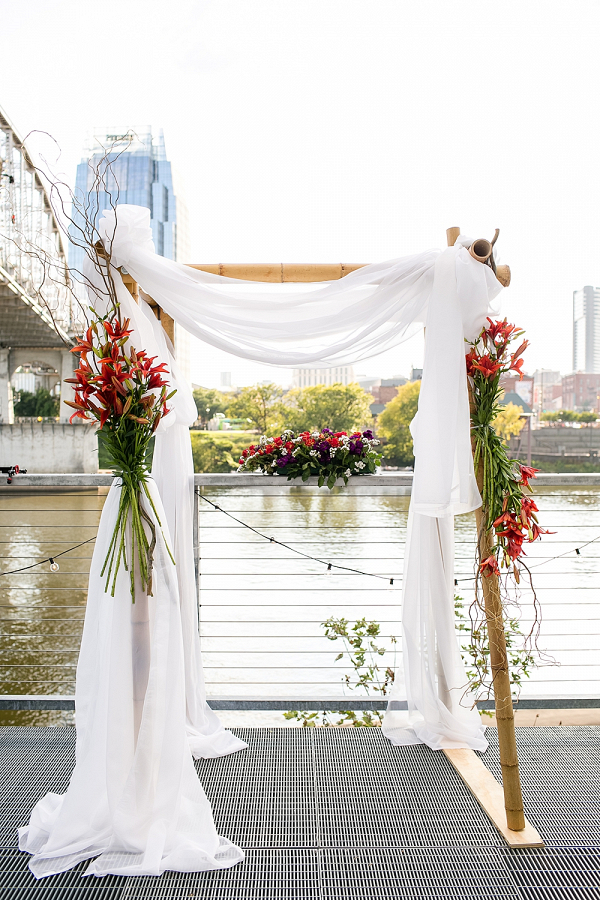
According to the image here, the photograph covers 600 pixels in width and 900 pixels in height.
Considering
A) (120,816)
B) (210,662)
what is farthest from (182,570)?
(210,662)

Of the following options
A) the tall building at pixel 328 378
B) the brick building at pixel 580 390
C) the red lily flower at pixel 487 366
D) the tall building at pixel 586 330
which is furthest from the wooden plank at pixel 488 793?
the tall building at pixel 586 330

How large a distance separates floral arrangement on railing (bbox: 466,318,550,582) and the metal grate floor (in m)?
0.76

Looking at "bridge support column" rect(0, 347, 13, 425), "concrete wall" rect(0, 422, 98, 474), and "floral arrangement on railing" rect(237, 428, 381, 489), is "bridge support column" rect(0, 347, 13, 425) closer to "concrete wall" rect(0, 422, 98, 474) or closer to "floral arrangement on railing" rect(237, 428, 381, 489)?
"concrete wall" rect(0, 422, 98, 474)

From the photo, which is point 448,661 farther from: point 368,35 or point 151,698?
point 368,35

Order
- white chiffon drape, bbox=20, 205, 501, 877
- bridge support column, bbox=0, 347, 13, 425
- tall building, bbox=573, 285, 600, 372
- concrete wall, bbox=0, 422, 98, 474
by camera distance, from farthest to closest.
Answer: tall building, bbox=573, 285, 600, 372, bridge support column, bbox=0, 347, 13, 425, concrete wall, bbox=0, 422, 98, 474, white chiffon drape, bbox=20, 205, 501, 877

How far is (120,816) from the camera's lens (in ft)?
5.33

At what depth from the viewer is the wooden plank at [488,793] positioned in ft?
5.68

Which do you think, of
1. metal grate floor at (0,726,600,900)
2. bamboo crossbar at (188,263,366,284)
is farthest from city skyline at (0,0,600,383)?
metal grate floor at (0,726,600,900)

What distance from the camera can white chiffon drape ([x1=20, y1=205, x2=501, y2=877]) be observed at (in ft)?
5.44

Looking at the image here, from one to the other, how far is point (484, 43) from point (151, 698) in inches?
385

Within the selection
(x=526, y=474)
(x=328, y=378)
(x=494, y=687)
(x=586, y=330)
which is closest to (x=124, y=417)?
(x=526, y=474)

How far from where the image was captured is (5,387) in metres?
20.6

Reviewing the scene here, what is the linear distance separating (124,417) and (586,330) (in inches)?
1851

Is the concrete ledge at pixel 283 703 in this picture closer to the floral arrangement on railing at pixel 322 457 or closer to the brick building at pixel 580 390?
the floral arrangement on railing at pixel 322 457
